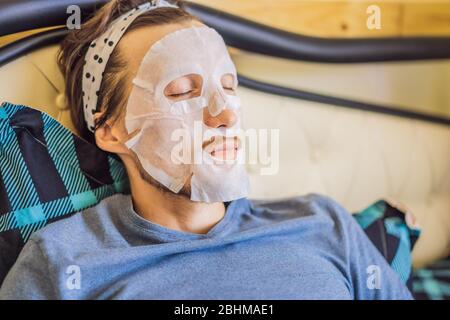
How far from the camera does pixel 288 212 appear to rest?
40.1 inches

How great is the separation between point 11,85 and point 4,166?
6.7 inches

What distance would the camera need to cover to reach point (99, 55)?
0.92 m

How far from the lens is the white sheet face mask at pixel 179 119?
0.85 m

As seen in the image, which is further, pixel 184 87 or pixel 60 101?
pixel 60 101

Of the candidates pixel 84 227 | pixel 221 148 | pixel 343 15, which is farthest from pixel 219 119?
pixel 343 15

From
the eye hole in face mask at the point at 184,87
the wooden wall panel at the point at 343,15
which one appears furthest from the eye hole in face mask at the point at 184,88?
the wooden wall panel at the point at 343,15

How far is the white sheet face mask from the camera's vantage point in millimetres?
854

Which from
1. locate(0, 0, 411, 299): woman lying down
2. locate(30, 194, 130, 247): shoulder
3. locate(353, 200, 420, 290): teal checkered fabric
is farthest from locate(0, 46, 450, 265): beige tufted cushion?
locate(30, 194, 130, 247): shoulder

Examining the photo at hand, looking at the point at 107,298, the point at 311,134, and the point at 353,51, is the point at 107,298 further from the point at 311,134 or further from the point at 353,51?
the point at 353,51

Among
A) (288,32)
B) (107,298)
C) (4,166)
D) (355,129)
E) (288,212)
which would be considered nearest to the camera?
(107,298)

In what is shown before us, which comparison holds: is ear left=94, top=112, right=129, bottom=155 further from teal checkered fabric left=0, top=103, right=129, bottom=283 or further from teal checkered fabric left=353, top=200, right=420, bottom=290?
teal checkered fabric left=353, top=200, right=420, bottom=290

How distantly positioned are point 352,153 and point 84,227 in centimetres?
73

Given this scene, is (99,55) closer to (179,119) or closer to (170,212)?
(179,119)

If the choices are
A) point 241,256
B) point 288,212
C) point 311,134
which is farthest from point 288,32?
Result: point 241,256
